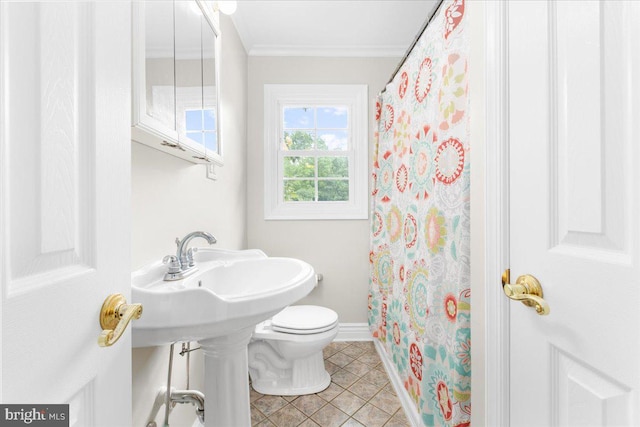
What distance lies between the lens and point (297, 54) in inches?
89.7

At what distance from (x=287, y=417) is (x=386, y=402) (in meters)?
0.55

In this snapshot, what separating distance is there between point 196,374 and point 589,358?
1491 mm

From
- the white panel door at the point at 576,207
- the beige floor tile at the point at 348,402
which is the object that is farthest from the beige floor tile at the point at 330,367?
the white panel door at the point at 576,207

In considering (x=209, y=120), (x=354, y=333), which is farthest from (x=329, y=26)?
(x=354, y=333)

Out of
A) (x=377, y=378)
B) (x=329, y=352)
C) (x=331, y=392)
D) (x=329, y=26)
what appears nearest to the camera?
(x=331, y=392)

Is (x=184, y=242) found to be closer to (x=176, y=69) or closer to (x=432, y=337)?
(x=176, y=69)

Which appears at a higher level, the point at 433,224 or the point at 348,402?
the point at 433,224

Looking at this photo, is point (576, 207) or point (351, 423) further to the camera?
point (351, 423)

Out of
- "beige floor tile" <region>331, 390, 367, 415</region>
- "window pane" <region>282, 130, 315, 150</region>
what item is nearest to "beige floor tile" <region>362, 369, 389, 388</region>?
"beige floor tile" <region>331, 390, 367, 415</region>

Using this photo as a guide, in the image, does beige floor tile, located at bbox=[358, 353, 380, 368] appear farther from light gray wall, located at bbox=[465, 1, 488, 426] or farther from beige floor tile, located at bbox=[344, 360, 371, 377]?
light gray wall, located at bbox=[465, 1, 488, 426]

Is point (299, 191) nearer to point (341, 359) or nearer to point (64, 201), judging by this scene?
point (341, 359)

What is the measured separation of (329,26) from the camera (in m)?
2.02

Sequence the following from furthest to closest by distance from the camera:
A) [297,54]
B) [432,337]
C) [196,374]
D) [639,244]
→ 1. [297,54]
2. [196,374]
3. [432,337]
4. [639,244]

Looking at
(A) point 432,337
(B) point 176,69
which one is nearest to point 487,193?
(A) point 432,337
